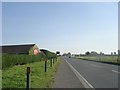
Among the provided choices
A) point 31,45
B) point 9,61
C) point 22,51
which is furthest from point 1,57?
point 31,45

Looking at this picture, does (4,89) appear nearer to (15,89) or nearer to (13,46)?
(15,89)

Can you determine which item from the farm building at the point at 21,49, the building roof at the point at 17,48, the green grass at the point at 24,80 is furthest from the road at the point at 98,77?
the building roof at the point at 17,48

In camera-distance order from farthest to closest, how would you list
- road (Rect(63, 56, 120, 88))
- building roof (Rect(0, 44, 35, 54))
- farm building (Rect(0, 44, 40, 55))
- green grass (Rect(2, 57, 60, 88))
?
building roof (Rect(0, 44, 35, 54)) → farm building (Rect(0, 44, 40, 55)) → road (Rect(63, 56, 120, 88)) → green grass (Rect(2, 57, 60, 88))

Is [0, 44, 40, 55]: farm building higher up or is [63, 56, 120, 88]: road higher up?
[0, 44, 40, 55]: farm building

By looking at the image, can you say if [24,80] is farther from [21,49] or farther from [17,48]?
[17,48]

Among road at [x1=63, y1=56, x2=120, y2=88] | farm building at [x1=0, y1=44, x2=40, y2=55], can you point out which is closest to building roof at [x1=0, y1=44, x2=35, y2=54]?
farm building at [x1=0, y1=44, x2=40, y2=55]

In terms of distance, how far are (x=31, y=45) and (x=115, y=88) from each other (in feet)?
272

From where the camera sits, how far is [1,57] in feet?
95.3

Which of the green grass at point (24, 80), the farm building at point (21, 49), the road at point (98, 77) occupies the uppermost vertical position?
the farm building at point (21, 49)

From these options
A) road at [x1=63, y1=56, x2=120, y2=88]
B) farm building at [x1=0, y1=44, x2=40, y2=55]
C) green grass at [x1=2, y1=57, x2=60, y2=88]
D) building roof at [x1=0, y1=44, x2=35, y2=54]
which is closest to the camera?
green grass at [x1=2, y1=57, x2=60, y2=88]

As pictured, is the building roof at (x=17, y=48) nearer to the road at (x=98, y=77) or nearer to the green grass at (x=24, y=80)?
the road at (x=98, y=77)

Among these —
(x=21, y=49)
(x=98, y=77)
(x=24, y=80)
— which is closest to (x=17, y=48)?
(x=21, y=49)

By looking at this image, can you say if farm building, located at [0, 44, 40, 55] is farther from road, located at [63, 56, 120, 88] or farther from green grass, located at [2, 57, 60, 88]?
green grass, located at [2, 57, 60, 88]

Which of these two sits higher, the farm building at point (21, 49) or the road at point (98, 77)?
the farm building at point (21, 49)
